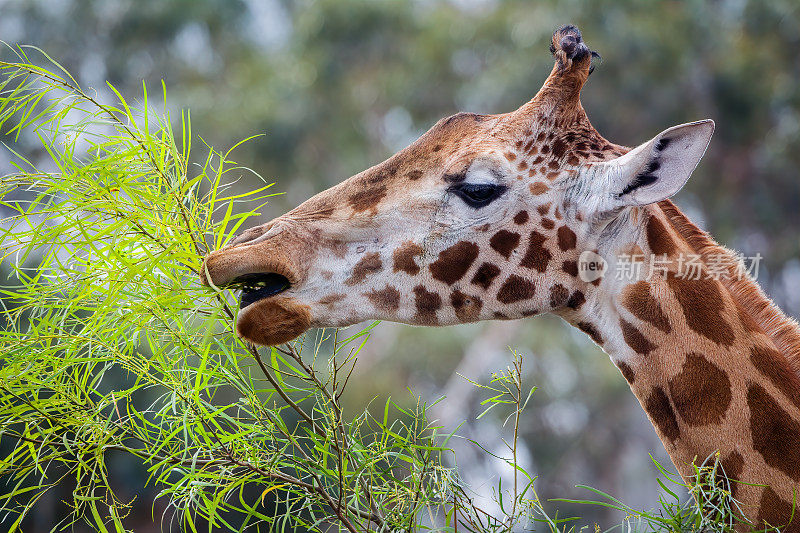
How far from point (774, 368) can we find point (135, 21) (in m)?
22.8

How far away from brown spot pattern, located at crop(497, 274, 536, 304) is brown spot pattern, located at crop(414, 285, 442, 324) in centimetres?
23

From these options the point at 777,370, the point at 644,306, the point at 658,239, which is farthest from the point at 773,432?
the point at 658,239

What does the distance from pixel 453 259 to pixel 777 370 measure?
1.18 metres

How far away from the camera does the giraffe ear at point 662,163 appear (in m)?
2.77

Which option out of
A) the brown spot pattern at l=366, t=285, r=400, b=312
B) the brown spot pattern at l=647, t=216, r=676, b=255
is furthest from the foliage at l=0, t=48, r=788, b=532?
the brown spot pattern at l=647, t=216, r=676, b=255

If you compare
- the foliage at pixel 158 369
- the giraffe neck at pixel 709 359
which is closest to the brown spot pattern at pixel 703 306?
the giraffe neck at pixel 709 359

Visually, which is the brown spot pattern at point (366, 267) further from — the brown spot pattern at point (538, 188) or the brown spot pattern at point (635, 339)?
the brown spot pattern at point (635, 339)

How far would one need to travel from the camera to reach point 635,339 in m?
2.97

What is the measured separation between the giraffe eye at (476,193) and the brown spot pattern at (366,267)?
0.36 meters

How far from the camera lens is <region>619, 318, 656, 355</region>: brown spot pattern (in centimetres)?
295

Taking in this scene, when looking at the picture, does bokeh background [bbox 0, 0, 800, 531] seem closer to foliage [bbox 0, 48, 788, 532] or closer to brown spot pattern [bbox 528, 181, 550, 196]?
brown spot pattern [bbox 528, 181, 550, 196]

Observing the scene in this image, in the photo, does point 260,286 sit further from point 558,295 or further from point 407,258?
point 558,295

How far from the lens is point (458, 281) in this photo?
9.95 ft

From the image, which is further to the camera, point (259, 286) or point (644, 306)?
point (644, 306)
